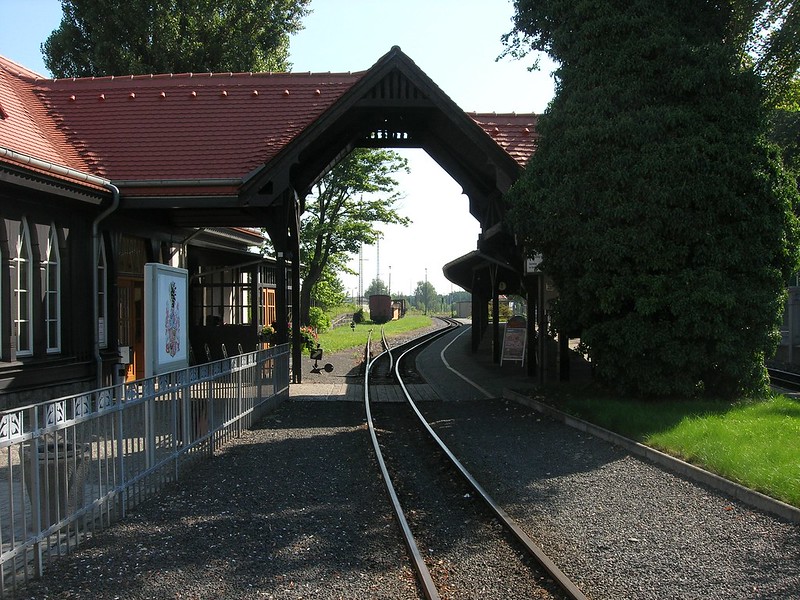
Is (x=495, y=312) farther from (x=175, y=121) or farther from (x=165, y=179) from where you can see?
A: (x=165, y=179)

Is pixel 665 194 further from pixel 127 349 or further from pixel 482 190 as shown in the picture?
pixel 127 349

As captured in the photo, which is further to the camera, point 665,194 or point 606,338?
point 606,338

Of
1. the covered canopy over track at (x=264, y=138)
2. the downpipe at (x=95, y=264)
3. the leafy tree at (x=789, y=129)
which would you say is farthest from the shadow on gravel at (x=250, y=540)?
the leafy tree at (x=789, y=129)

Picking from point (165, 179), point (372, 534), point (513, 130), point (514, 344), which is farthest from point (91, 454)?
point (514, 344)

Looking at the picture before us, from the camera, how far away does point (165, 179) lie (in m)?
14.0

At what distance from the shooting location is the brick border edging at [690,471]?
6.41 metres

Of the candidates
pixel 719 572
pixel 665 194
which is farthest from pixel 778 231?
pixel 719 572

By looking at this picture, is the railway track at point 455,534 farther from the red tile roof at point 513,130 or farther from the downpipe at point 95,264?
the red tile roof at point 513,130

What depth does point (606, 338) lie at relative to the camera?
40.5 ft

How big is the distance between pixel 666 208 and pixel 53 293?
10.0 metres

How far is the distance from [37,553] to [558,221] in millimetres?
9450

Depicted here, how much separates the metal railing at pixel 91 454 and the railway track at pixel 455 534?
7.64 feet

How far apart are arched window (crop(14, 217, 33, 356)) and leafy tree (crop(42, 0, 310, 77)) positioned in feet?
69.4

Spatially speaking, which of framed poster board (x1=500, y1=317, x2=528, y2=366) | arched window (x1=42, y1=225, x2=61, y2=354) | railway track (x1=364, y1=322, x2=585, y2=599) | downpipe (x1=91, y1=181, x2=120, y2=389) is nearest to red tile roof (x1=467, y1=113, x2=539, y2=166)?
framed poster board (x1=500, y1=317, x2=528, y2=366)
